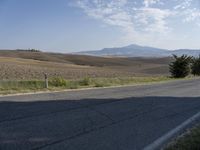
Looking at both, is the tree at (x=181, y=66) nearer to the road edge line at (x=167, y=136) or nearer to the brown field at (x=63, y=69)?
the brown field at (x=63, y=69)

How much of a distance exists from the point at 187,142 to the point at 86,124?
262 cm

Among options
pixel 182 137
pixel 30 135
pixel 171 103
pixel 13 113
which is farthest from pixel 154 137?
pixel 171 103

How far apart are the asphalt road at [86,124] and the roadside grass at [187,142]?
513 mm

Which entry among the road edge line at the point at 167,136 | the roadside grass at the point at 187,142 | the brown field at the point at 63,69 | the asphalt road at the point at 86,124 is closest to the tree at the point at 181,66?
the brown field at the point at 63,69

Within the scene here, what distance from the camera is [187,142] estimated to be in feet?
24.9

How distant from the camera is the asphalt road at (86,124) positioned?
23.9ft

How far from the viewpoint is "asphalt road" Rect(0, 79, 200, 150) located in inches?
287

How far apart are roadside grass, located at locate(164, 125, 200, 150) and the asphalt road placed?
1.68 feet

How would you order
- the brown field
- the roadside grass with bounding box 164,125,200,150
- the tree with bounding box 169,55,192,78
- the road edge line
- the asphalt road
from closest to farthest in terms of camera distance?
the roadside grass with bounding box 164,125,200,150 < the asphalt road < the road edge line < the brown field < the tree with bounding box 169,55,192,78

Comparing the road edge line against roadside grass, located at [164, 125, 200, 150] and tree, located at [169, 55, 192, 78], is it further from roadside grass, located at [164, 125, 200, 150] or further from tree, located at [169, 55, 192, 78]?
tree, located at [169, 55, 192, 78]

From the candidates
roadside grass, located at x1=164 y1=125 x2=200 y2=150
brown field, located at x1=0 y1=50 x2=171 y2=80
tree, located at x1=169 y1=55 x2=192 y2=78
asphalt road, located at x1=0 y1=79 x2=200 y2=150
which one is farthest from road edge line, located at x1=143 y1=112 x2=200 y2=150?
tree, located at x1=169 y1=55 x2=192 y2=78

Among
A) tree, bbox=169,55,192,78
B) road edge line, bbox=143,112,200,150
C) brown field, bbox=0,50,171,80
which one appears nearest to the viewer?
road edge line, bbox=143,112,200,150

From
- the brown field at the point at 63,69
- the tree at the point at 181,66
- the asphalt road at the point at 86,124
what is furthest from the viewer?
the tree at the point at 181,66

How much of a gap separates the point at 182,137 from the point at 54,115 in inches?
144
